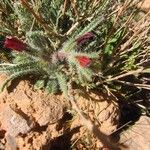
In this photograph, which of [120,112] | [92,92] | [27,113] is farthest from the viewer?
[120,112]

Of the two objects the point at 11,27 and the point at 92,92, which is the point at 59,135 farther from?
the point at 11,27

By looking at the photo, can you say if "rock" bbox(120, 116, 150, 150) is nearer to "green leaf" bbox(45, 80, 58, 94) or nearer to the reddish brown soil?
the reddish brown soil

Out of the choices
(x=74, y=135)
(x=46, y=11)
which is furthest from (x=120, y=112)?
(x=46, y=11)

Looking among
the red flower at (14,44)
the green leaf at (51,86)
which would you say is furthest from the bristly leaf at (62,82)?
the red flower at (14,44)

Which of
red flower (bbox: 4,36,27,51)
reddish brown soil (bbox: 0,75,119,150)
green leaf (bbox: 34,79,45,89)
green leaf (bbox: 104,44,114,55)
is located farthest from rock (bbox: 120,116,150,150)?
red flower (bbox: 4,36,27,51)

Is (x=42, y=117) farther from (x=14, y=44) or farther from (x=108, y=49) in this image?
(x=108, y=49)

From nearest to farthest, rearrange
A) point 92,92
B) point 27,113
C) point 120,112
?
point 27,113 → point 92,92 → point 120,112

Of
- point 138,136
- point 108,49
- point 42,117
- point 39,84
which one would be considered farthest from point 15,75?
point 138,136
